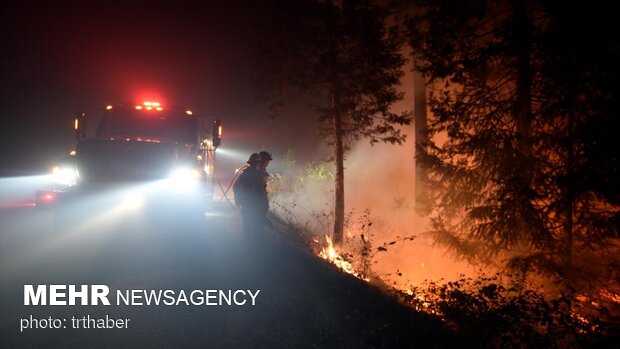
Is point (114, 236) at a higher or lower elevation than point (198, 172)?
lower

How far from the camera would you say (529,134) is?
9.03 metres

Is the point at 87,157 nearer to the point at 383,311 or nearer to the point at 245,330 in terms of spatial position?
the point at 245,330

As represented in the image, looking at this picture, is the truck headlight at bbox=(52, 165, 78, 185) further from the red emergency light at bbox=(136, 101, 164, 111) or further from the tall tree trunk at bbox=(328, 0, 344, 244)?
the tall tree trunk at bbox=(328, 0, 344, 244)

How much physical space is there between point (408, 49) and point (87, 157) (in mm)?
Answer: 11601

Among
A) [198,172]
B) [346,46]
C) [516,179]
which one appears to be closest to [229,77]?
[346,46]

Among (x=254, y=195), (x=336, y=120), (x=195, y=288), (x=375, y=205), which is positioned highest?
(x=336, y=120)

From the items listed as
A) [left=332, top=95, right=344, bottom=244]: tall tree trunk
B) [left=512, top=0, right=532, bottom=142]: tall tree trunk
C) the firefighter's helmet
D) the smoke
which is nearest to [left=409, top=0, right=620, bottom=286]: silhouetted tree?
[left=512, top=0, right=532, bottom=142]: tall tree trunk

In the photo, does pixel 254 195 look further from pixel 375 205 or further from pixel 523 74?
pixel 375 205

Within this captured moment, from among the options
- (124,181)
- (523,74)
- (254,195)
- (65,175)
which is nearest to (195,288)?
(254,195)

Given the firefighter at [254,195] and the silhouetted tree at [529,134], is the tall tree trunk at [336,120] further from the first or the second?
the firefighter at [254,195]

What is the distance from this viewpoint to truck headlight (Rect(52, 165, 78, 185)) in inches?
375

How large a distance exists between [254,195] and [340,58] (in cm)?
579

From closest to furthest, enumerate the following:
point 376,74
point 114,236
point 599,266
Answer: point 599,266 → point 114,236 → point 376,74

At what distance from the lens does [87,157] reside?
9500 millimetres
